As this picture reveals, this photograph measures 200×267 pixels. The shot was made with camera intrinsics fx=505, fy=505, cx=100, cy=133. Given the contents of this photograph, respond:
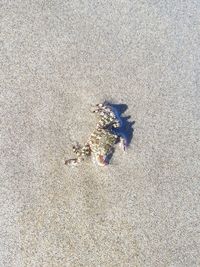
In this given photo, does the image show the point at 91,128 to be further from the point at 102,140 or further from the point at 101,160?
the point at 101,160

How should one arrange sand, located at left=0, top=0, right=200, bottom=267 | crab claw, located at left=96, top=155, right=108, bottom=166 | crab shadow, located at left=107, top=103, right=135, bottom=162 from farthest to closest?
crab shadow, located at left=107, top=103, right=135, bottom=162, crab claw, located at left=96, top=155, right=108, bottom=166, sand, located at left=0, top=0, right=200, bottom=267

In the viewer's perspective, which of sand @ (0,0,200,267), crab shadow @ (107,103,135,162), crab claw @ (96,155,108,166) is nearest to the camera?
sand @ (0,0,200,267)

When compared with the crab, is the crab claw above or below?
below

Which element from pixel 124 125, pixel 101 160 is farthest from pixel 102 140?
pixel 124 125

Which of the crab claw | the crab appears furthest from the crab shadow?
the crab claw

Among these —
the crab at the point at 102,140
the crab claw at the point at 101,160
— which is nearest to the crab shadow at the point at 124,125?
the crab at the point at 102,140

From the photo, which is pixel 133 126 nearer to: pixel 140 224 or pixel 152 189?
pixel 152 189

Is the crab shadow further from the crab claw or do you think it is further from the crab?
the crab claw
